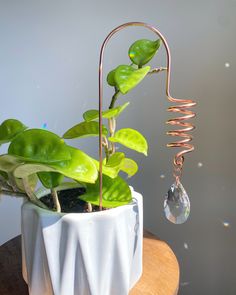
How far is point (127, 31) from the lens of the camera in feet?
2.95

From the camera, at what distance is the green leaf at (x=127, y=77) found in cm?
44

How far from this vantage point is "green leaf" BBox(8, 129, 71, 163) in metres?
0.41

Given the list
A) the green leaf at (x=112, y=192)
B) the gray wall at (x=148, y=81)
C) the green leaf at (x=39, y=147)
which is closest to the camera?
the green leaf at (x=39, y=147)

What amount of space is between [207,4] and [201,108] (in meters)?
0.26

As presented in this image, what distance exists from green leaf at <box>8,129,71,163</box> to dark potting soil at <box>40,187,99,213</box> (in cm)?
17

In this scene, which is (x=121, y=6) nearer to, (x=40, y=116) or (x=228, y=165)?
(x=40, y=116)

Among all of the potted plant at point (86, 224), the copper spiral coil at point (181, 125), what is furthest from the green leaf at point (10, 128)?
the copper spiral coil at point (181, 125)

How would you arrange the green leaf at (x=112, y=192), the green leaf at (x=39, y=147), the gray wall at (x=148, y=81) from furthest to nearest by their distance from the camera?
1. the gray wall at (x=148, y=81)
2. the green leaf at (x=112, y=192)
3. the green leaf at (x=39, y=147)

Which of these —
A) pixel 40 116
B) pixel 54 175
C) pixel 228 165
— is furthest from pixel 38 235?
pixel 228 165

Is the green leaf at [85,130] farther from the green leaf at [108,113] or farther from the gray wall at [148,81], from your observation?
the gray wall at [148,81]

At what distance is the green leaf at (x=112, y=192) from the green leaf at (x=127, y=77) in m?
0.16

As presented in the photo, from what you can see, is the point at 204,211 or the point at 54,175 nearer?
the point at 54,175

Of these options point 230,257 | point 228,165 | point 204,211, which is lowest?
point 230,257

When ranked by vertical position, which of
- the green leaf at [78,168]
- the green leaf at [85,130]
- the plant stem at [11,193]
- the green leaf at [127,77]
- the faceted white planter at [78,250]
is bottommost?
the faceted white planter at [78,250]
